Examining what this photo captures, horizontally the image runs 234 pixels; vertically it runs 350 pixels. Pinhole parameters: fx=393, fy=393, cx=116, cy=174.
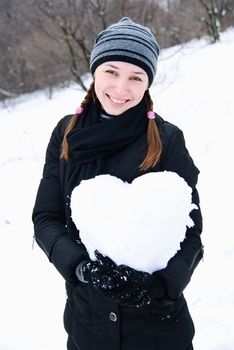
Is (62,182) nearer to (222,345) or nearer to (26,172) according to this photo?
(222,345)

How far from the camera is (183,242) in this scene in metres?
1.19

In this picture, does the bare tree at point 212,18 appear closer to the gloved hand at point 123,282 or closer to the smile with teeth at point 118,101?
the smile with teeth at point 118,101

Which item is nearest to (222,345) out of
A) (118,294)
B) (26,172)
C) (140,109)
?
(118,294)

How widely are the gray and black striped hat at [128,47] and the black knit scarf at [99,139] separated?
0.45 feet

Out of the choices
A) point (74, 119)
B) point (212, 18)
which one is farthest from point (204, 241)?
point (212, 18)

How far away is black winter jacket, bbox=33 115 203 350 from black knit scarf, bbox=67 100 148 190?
0.03 metres

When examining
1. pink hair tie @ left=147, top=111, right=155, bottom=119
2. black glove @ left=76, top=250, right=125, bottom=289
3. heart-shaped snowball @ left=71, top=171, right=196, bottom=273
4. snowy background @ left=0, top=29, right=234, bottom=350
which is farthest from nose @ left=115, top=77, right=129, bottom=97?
snowy background @ left=0, top=29, right=234, bottom=350

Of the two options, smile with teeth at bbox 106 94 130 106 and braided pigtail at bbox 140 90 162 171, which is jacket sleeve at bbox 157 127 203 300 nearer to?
braided pigtail at bbox 140 90 162 171

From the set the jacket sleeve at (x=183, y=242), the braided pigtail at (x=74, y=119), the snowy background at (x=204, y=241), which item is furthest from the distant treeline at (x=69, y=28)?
the jacket sleeve at (x=183, y=242)

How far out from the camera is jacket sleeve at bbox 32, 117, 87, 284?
1.17 metres

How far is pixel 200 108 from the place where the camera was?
7227 mm

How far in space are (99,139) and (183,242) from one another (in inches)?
15.8

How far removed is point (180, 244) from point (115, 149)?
1.15 ft

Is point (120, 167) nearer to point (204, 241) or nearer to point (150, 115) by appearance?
point (150, 115)
